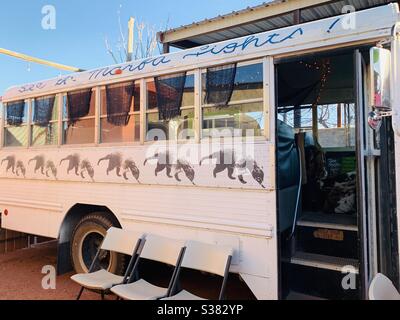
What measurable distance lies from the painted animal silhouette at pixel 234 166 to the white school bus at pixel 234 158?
0.04ft

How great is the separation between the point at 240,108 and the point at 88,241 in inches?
98.6

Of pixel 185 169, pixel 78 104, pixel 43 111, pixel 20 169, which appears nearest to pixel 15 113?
pixel 43 111

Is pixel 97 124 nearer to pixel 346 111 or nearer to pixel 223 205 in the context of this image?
pixel 223 205

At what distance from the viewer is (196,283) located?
4.31 meters

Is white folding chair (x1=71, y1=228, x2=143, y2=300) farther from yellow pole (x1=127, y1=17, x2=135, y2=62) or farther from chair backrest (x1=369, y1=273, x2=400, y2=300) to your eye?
yellow pole (x1=127, y1=17, x2=135, y2=62)

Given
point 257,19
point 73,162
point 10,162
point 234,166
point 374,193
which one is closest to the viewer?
point 374,193

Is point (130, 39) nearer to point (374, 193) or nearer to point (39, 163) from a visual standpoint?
point (39, 163)

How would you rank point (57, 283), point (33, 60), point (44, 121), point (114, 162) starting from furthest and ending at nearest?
1. point (33, 60)
2. point (44, 121)
3. point (57, 283)
4. point (114, 162)

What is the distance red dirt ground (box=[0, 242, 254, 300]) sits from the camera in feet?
12.9

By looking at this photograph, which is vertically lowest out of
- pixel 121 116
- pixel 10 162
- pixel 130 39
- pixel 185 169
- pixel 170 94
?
pixel 185 169

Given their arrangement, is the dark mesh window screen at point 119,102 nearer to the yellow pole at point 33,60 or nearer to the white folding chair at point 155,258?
the white folding chair at point 155,258

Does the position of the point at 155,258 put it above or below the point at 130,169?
below

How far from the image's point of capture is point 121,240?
3.56 meters
